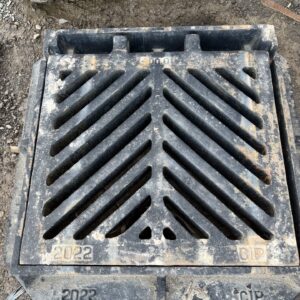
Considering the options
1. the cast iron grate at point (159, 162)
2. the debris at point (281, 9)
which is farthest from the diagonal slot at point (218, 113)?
the debris at point (281, 9)

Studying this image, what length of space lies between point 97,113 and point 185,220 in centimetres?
72

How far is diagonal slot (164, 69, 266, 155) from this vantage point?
1954 mm

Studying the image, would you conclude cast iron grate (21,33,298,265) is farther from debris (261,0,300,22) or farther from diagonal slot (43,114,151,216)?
debris (261,0,300,22)

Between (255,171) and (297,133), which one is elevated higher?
(297,133)

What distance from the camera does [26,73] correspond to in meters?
3.13

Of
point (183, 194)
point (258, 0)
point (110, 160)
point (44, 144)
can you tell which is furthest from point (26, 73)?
point (258, 0)

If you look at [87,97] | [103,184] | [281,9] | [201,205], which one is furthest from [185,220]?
[281,9]

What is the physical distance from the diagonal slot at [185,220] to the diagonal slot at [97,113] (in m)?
0.59

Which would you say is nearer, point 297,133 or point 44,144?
point 44,144

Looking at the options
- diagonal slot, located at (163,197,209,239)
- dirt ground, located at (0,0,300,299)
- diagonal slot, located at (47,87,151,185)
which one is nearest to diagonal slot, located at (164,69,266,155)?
diagonal slot, located at (47,87,151,185)

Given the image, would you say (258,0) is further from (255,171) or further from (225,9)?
(255,171)

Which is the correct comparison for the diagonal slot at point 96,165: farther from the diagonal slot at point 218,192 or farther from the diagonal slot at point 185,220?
the diagonal slot at point 185,220

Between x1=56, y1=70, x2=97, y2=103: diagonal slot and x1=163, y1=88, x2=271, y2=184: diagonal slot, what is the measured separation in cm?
43

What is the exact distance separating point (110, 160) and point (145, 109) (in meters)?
0.32
